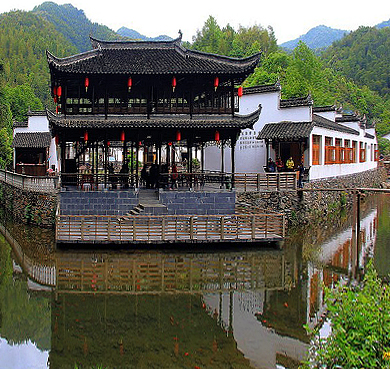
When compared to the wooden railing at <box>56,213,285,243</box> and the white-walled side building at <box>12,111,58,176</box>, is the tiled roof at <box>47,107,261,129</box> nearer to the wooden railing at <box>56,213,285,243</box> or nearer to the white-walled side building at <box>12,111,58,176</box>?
the wooden railing at <box>56,213,285,243</box>

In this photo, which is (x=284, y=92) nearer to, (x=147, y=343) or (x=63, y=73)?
(x=63, y=73)

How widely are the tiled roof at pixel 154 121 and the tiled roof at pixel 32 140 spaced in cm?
1867

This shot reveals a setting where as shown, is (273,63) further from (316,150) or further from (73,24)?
(73,24)

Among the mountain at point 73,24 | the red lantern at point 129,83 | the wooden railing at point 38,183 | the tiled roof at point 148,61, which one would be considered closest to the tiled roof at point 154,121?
the red lantern at point 129,83

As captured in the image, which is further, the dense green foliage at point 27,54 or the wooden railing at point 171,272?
the dense green foliage at point 27,54

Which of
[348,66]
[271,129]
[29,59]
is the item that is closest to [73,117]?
[271,129]

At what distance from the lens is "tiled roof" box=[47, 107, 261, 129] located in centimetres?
2298

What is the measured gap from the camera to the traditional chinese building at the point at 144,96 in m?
23.5

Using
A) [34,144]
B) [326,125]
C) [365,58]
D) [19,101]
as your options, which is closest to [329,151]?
[326,125]

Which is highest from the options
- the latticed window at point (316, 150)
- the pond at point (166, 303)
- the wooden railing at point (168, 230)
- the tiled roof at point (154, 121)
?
the tiled roof at point (154, 121)

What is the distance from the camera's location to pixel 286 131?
96.8ft

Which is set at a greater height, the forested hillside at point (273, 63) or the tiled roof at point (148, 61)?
the forested hillside at point (273, 63)

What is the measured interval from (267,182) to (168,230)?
6.64 metres

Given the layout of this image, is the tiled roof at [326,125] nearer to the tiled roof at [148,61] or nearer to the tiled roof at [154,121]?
the tiled roof at [154,121]
